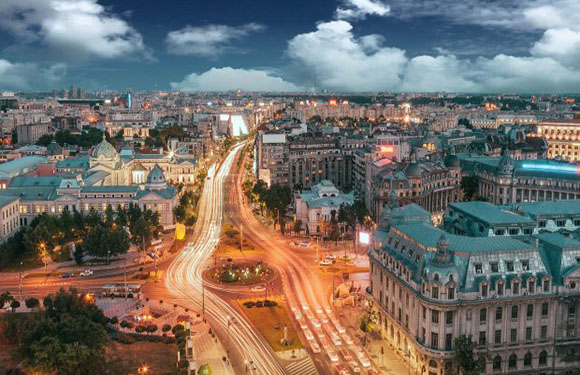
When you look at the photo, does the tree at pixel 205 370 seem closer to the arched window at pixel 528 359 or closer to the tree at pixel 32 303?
the tree at pixel 32 303

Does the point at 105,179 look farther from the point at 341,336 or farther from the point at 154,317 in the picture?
the point at 341,336

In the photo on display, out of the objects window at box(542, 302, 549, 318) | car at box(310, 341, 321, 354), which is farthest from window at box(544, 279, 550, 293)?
car at box(310, 341, 321, 354)

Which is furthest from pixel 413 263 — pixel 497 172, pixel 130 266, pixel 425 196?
pixel 497 172

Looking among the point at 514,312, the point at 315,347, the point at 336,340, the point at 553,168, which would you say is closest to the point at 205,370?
the point at 315,347

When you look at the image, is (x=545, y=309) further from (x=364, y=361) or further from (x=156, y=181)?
(x=156, y=181)

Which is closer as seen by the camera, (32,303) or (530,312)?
(530,312)

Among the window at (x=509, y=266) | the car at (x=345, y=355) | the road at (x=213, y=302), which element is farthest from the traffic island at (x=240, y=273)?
the window at (x=509, y=266)
